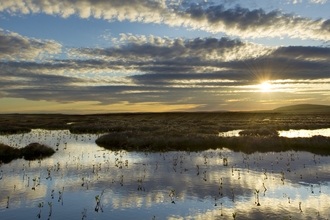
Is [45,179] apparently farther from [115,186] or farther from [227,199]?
[227,199]

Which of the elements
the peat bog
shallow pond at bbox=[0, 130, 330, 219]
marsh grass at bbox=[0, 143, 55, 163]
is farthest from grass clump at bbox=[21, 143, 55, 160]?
shallow pond at bbox=[0, 130, 330, 219]

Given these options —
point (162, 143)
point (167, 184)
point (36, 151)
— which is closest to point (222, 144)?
point (162, 143)

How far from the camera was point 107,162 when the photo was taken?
23.9m

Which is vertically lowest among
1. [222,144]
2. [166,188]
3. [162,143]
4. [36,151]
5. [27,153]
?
[166,188]

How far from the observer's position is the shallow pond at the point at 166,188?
1267 cm

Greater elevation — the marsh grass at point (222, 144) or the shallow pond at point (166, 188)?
the marsh grass at point (222, 144)

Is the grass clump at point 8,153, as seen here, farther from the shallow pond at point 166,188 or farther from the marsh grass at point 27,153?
the shallow pond at point 166,188

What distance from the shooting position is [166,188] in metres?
16.2

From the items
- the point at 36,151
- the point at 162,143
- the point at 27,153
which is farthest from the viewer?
the point at 162,143

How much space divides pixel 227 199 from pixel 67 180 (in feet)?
33.5

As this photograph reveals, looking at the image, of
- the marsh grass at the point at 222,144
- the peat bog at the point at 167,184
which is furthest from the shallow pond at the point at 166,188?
the marsh grass at the point at 222,144

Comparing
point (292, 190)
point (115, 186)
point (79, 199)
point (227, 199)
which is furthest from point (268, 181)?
point (79, 199)

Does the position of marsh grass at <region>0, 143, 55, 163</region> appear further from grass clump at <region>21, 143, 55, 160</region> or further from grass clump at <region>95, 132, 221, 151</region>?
grass clump at <region>95, 132, 221, 151</region>

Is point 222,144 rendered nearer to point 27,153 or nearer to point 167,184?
point 167,184
